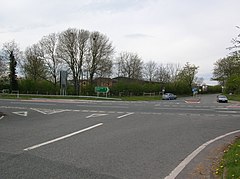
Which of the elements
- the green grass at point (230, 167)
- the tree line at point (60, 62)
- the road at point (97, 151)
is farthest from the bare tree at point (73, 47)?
the green grass at point (230, 167)

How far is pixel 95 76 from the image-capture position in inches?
2454

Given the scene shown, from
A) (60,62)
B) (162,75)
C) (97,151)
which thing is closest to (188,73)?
(162,75)

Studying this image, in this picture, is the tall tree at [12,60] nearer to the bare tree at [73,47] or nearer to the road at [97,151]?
the bare tree at [73,47]

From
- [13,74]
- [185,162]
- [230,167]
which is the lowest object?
[185,162]

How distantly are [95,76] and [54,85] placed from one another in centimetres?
856

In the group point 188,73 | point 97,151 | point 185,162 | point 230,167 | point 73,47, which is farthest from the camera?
point 188,73

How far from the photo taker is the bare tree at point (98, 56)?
59.8 m

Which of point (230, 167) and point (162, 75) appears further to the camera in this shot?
point (162, 75)

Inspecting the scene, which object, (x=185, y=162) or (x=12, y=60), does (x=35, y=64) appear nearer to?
(x=12, y=60)

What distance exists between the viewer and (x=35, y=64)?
62.9 meters

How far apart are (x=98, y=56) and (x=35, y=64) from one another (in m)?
13.8

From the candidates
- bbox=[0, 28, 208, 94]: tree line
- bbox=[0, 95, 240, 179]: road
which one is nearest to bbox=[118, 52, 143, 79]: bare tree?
bbox=[0, 28, 208, 94]: tree line

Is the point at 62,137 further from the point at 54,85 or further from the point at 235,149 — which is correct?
the point at 54,85

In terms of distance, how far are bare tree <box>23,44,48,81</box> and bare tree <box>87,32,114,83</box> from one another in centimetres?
1050
